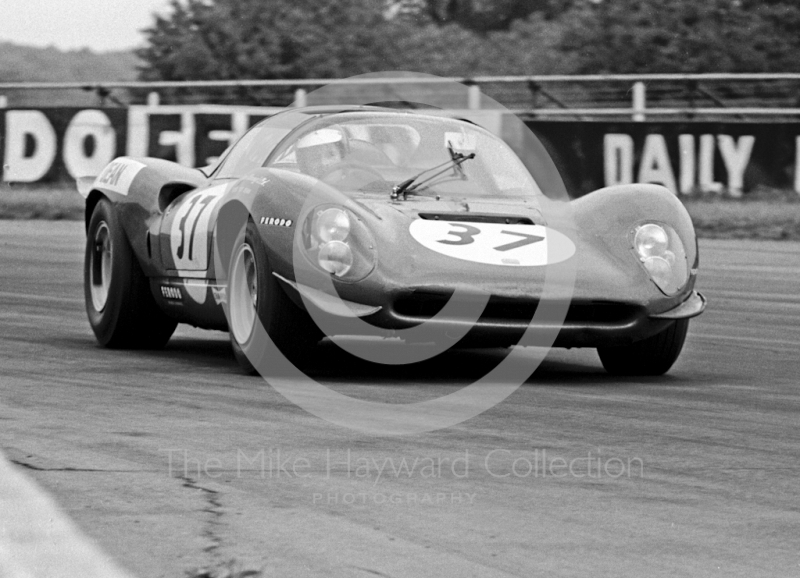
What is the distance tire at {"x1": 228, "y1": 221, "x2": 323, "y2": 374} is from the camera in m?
5.68

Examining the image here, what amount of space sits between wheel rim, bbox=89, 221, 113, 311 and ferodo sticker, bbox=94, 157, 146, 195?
187mm

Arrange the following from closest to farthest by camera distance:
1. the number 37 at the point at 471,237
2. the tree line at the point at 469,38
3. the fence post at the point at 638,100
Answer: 1. the number 37 at the point at 471,237
2. the fence post at the point at 638,100
3. the tree line at the point at 469,38

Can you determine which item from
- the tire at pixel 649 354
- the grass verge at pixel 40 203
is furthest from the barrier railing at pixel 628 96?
the tire at pixel 649 354

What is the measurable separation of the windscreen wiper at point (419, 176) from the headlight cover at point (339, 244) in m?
0.48

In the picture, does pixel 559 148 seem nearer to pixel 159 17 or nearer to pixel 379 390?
pixel 379 390

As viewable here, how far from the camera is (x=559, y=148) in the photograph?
16.5m

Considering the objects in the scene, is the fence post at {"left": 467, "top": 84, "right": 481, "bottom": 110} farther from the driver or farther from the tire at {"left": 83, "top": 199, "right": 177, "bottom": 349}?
the driver

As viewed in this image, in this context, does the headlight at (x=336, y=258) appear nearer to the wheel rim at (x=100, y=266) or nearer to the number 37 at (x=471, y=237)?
the number 37 at (x=471, y=237)

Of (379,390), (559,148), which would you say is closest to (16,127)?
(559,148)

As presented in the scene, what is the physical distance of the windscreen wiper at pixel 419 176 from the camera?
616 centimetres

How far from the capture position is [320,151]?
6.61 metres

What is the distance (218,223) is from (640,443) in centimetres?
240

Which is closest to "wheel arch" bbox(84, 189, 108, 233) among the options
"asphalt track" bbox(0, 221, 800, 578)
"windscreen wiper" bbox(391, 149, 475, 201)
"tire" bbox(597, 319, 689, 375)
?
"asphalt track" bbox(0, 221, 800, 578)

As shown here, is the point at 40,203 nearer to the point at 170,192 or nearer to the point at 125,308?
the point at 170,192
